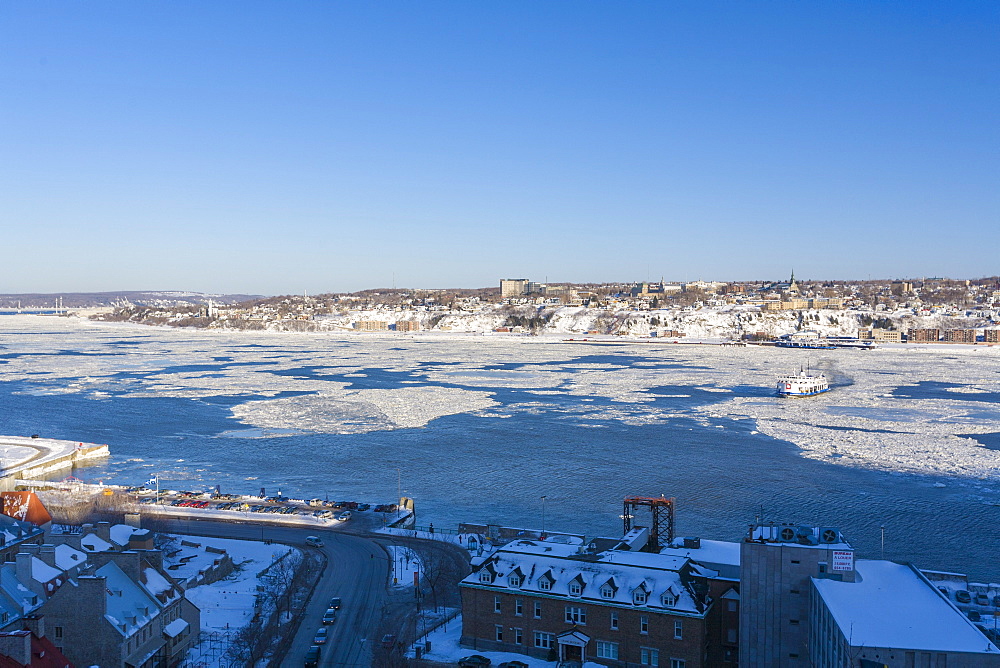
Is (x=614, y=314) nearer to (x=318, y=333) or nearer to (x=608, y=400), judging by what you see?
(x=318, y=333)

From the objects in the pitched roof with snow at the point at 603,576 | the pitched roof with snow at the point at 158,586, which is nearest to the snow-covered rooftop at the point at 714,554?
the pitched roof with snow at the point at 603,576

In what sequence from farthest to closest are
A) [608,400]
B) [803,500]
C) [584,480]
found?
[608,400], [584,480], [803,500]

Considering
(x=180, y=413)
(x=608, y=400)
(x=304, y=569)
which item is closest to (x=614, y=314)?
(x=608, y=400)

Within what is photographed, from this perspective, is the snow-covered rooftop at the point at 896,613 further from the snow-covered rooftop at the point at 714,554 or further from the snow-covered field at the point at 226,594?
the snow-covered field at the point at 226,594

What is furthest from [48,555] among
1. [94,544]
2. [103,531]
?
[103,531]

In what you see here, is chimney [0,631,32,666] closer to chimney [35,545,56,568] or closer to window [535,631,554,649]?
chimney [35,545,56,568]

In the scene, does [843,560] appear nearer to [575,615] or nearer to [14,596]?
[575,615]
